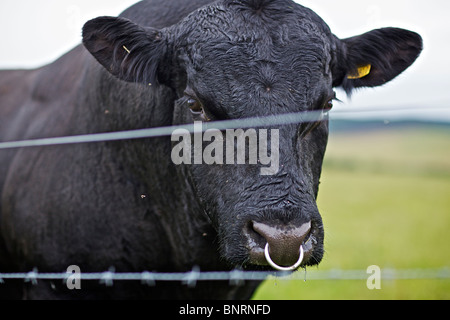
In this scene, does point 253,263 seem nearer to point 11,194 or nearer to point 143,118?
point 143,118

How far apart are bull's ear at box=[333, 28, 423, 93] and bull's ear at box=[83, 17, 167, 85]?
1.11 m

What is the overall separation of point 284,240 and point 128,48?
5.27 feet

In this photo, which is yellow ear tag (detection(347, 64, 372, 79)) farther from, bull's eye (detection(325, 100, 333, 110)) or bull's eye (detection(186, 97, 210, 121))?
bull's eye (detection(186, 97, 210, 121))

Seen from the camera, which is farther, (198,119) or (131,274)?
(131,274)

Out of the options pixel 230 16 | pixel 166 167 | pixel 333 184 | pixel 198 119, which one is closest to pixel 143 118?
pixel 166 167

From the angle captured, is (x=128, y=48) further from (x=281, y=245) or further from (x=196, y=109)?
(x=281, y=245)

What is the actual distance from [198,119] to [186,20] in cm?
63

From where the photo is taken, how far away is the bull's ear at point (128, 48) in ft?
10.1

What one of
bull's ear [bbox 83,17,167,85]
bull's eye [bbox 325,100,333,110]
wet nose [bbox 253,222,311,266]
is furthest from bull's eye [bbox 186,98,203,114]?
wet nose [bbox 253,222,311,266]

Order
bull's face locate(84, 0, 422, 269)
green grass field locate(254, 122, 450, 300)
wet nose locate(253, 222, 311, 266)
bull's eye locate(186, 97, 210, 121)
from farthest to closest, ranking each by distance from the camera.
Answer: green grass field locate(254, 122, 450, 300) < bull's eye locate(186, 97, 210, 121) < bull's face locate(84, 0, 422, 269) < wet nose locate(253, 222, 311, 266)

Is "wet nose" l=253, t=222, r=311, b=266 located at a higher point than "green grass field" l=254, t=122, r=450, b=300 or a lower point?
higher

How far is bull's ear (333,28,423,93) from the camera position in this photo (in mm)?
3287

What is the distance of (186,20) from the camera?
3049 mm

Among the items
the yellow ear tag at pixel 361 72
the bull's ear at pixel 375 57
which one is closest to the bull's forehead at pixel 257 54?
the bull's ear at pixel 375 57
